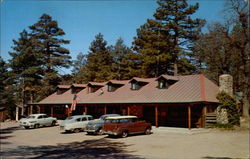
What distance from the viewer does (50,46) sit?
184 ft

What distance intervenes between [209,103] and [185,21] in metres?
23.4

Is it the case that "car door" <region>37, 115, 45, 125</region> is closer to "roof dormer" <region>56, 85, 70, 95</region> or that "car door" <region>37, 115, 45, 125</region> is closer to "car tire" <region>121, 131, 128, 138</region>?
"roof dormer" <region>56, 85, 70, 95</region>

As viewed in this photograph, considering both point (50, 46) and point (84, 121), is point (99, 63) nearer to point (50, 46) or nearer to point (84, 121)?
point (50, 46)

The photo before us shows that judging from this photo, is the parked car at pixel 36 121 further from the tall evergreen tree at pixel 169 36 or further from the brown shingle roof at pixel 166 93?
the tall evergreen tree at pixel 169 36

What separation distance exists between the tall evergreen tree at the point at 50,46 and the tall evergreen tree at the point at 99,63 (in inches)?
249

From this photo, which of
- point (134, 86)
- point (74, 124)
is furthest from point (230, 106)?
point (74, 124)

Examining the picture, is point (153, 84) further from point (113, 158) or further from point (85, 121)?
point (113, 158)

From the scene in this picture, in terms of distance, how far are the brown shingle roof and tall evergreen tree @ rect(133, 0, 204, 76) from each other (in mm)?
10385

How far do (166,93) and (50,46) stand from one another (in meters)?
35.2

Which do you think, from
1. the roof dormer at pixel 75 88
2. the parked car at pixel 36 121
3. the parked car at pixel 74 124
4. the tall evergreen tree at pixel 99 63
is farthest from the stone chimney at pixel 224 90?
the tall evergreen tree at pixel 99 63

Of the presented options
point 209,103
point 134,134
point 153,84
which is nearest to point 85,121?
point 134,134

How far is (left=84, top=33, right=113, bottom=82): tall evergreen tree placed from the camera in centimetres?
5809

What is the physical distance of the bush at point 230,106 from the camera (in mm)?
26516

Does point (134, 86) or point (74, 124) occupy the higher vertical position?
point (134, 86)
